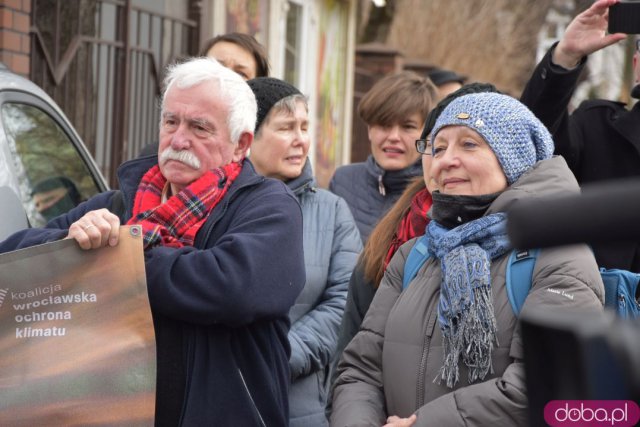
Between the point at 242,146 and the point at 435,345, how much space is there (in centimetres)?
89

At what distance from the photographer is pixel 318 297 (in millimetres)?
3961

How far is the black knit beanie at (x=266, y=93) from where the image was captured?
14.2ft

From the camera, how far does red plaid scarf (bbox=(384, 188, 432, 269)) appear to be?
3414 mm

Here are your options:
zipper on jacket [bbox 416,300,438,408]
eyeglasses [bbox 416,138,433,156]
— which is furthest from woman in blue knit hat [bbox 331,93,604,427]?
eyeglasses [bbox 416,138,433,156]

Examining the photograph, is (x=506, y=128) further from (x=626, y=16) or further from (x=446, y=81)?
(x=446, y=81)

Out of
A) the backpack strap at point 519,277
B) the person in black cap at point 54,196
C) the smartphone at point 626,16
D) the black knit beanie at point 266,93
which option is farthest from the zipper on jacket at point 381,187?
the smartphone at point 626,16

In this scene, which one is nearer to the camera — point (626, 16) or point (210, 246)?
point (626, 16)

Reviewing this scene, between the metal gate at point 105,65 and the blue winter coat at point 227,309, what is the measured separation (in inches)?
196

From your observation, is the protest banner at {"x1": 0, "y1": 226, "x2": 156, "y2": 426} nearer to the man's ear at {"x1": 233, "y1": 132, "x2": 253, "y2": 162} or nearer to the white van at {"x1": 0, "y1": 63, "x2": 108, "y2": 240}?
the man's ear at {"x1": 233, "y1": 132, "x2": 253, "y2": 162}

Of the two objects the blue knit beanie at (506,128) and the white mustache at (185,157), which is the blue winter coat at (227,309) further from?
the blue knit beanie at (506,128)

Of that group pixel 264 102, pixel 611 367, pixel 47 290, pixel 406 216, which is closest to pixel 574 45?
pixel 406 216

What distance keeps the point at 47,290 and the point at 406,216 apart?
1.29m

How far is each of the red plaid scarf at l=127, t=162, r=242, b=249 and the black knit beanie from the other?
1.30 meters

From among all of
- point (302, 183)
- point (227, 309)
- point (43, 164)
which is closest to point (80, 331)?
point (227, 309)
